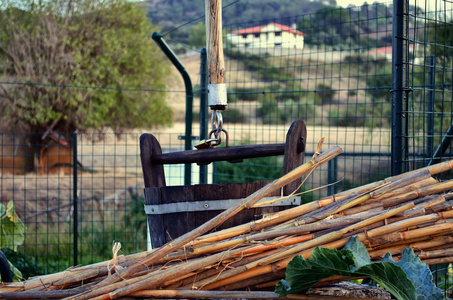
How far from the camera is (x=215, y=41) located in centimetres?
191

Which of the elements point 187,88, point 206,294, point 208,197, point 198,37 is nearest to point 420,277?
point 206,294

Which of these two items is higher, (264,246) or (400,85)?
(400,85)

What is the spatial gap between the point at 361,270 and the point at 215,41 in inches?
44.5

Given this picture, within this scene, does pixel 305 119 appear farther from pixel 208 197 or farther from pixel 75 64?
pixel 75 64

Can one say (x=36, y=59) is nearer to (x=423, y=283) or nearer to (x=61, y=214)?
(x=61, y=214)

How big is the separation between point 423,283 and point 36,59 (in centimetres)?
1552

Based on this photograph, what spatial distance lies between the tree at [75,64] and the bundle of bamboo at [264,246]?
528 inches

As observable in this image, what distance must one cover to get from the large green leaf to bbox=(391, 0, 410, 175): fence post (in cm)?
118

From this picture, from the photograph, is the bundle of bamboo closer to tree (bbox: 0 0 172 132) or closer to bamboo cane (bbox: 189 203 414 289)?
bamboo cane (bbox: 189 203 414 289)

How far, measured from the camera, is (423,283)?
1.16 m

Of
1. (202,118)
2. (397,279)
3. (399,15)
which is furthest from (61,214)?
(397,279)

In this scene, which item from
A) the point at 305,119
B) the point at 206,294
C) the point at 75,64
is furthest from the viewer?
the point at 75,64

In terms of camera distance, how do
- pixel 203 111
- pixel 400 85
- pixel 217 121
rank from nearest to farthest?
pixel 217 121 → pixel 400 85 → pixel 203 111

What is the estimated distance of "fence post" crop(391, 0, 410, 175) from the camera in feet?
7.41
